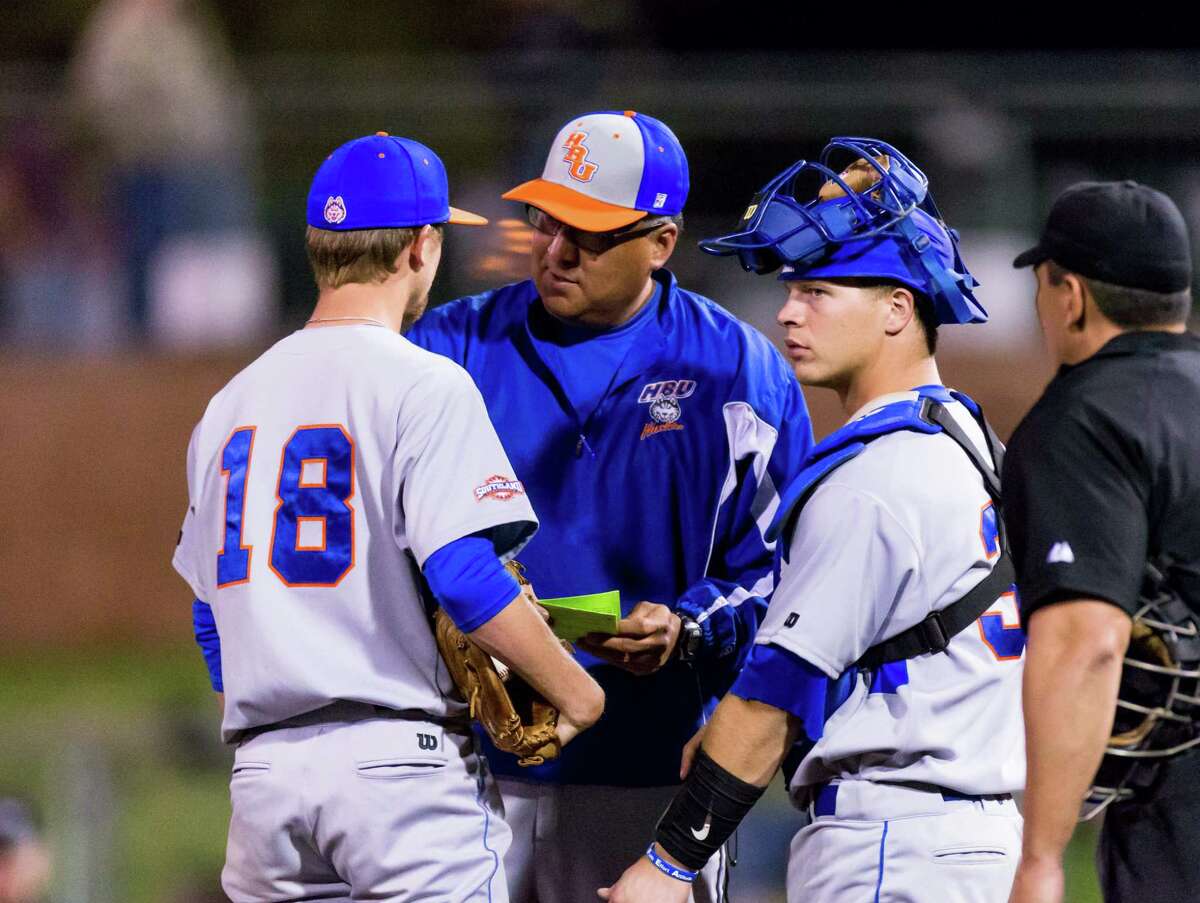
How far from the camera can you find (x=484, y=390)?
471cm

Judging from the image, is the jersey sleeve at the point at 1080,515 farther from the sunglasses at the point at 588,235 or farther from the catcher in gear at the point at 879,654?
the sunglasses at the point at 588,235

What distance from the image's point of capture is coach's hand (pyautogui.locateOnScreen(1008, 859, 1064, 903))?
3191 millimetres

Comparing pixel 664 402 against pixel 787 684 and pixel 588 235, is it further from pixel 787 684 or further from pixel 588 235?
pixel 787 684

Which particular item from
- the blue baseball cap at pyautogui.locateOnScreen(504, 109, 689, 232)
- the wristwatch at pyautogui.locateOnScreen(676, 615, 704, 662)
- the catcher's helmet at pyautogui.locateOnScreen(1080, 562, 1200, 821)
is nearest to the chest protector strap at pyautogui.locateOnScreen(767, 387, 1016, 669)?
the catcher's helmet at pyautogui.locateOnScreen(1080, 562, 1200, 821)

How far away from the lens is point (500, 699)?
3779mm

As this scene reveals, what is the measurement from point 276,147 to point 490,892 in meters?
7.69

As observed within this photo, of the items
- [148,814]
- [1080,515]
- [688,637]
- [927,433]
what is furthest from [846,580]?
[148,814]

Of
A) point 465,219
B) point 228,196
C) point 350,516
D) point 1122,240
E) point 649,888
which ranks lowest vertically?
point 649,888

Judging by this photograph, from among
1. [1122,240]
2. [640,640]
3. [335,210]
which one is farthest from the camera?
[640,640]

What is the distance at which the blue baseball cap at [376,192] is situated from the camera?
3.87 metres

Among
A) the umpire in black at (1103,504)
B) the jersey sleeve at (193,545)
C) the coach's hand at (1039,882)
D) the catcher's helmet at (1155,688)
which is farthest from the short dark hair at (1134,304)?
the jersey sleeve at (193,545)

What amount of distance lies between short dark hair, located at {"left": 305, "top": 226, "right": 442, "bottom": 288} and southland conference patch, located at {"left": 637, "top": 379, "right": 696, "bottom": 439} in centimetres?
96

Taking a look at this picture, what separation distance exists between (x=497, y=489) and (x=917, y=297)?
3.25ft

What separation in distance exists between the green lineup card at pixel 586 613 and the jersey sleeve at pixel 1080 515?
3.54 ft
